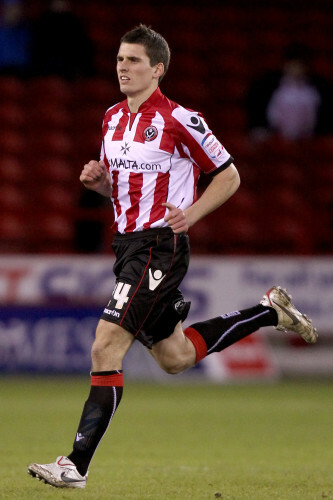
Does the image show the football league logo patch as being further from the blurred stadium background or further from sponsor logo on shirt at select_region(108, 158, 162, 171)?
the blurred stadium background

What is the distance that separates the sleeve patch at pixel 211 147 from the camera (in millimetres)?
5828

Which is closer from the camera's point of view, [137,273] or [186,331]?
[137,273]

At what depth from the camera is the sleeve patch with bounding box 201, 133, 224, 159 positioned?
229 inches

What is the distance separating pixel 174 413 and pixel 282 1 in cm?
989

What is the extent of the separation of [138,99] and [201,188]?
25.1 feet

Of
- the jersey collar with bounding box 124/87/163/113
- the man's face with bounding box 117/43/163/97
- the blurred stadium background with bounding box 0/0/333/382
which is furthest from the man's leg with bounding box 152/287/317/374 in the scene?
the blurred stadium background with bounding box 0/0/333/382

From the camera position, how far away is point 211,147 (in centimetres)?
585

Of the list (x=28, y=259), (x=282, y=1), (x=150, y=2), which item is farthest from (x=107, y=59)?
(x=28, y=259)

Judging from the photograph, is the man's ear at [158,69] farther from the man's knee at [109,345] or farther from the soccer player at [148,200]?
the man's knee at [109,345]

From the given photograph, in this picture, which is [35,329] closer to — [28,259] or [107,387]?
[28,259]

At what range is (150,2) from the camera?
1712 cm

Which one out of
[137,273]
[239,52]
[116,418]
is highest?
[239,52]

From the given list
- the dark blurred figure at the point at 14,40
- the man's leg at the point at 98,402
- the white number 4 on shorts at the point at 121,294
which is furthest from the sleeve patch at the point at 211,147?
the dark blurred figure at the point at 14,40

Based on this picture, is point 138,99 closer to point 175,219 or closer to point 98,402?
point 175,219
